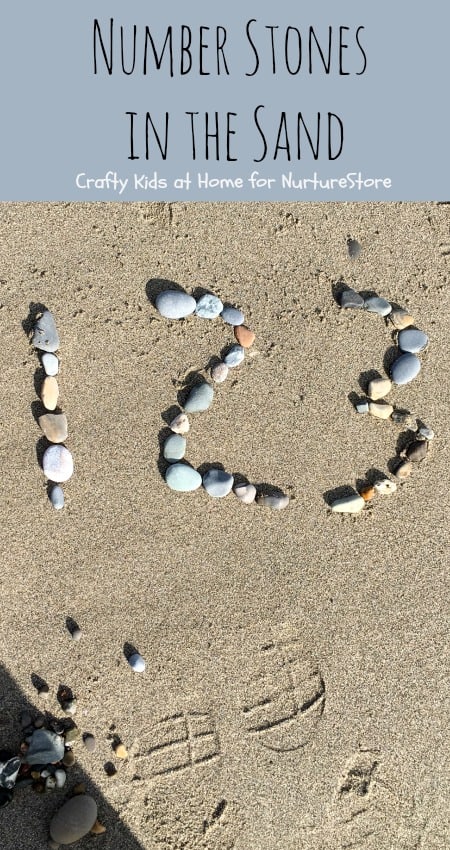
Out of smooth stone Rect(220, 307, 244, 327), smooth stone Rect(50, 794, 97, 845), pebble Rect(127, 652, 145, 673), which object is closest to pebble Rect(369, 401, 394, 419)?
smooth stone Rect(220, 307, 244, 327)

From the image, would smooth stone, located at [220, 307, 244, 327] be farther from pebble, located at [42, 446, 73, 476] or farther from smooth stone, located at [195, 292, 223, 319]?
pebble, located at [42, 446, 73, 476]

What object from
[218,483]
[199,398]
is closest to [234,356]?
[199,398]

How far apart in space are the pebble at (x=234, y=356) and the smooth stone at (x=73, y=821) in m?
1.71

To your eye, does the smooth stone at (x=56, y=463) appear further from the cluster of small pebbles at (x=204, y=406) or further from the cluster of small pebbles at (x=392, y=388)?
the cluster of small pebbles at (x=392, y=388)

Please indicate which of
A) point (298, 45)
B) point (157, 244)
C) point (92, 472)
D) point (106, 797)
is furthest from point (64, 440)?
point (298, 45)

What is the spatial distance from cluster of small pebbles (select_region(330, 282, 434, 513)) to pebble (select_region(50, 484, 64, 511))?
1036 millimetres

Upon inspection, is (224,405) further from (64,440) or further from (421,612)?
(421,612)

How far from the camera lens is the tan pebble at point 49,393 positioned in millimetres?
2232

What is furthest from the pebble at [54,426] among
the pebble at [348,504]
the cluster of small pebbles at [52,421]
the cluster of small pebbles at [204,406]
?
the pebble at [348,504]

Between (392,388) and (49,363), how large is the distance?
134cm

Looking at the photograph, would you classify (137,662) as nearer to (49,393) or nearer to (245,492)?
(245,492)

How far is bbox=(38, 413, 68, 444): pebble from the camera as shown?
87.7 inches

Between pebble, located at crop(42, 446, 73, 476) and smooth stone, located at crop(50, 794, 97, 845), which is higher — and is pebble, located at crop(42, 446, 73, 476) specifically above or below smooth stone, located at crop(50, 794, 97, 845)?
above

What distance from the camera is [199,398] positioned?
A: 2.27 metres
